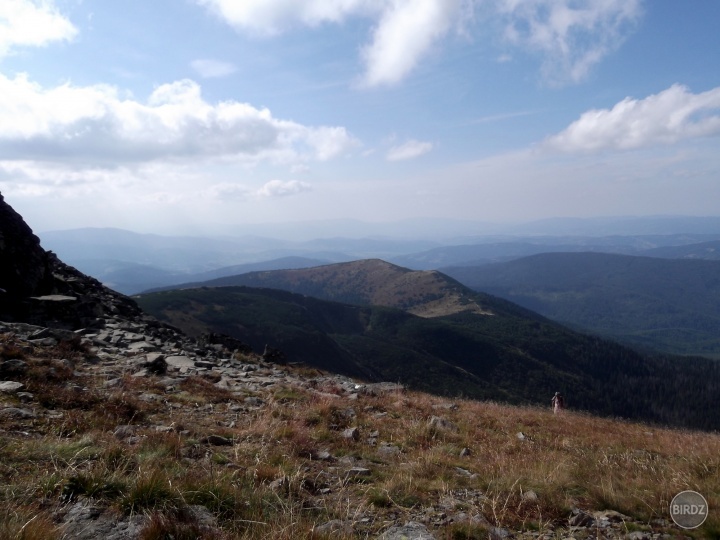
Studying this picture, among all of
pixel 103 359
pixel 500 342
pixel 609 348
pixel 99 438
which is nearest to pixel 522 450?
pixel 99 438

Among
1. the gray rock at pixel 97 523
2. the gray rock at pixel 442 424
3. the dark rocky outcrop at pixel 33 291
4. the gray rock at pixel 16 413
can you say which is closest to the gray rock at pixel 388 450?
the gray rock at pixel 442 424

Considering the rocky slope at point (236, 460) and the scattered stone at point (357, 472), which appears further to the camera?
the scattered stone at point (357, 472)

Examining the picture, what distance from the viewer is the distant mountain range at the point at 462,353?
350ft

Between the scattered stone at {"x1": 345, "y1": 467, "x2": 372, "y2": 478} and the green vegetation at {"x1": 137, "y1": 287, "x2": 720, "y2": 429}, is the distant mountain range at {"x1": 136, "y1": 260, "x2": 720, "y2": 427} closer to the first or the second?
the green vegetation at {"x1": 137, "y1": 287, "x2": 720, "y2": 429}

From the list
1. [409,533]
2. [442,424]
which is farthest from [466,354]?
[409,533]

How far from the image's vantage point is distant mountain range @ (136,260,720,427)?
107 meters

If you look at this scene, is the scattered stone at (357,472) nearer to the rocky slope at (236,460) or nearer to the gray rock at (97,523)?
the rocky slope at (236,460)

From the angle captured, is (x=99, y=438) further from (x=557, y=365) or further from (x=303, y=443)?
(x=557, y=365)

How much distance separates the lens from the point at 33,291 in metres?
16.4

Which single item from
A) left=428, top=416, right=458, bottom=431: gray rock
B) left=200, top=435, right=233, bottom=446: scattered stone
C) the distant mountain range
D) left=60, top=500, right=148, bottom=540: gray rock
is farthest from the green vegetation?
left=60, top=500, right=148, bottom=540: gray rock

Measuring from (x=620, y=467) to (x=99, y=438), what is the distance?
26.3 ft
